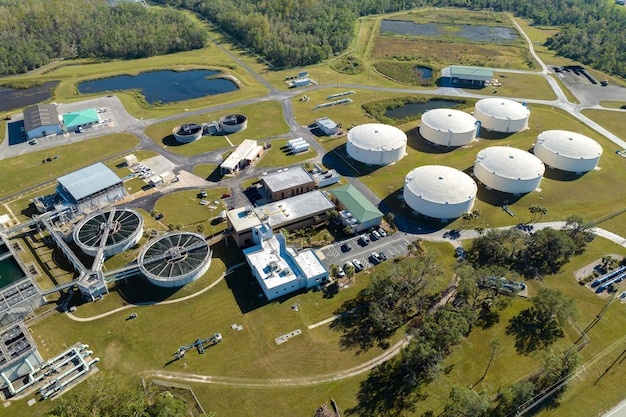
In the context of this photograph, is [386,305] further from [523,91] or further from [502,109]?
[523,91]

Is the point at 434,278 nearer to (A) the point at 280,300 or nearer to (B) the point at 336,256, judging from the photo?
(B) the point at 336,256

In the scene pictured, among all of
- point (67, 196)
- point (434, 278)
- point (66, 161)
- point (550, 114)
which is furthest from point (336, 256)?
point (550, 114)

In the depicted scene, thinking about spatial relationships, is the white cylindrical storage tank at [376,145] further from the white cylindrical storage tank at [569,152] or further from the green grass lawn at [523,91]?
the green grass lawn at [523,91]

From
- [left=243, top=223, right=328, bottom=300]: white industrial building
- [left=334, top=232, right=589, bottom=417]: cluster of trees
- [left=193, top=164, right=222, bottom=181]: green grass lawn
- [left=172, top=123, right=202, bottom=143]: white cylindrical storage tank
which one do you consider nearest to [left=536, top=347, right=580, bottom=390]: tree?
[left=334, top=232, right=589, bottom=417]: cluster of trees

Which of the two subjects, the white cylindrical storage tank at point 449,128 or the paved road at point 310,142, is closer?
the paved road at point 310,142

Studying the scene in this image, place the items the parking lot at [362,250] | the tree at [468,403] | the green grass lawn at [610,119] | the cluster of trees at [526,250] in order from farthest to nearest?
the green grass lawn at [610,119] < the parking lot at [362,250] < the cluster of trees at [526,250] < the tree at [468,403]

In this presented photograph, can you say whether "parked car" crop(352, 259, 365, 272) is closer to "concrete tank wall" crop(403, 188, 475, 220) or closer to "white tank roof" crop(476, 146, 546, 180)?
Answer: "concrete tank wall" crop(403, 188, 475, 220)

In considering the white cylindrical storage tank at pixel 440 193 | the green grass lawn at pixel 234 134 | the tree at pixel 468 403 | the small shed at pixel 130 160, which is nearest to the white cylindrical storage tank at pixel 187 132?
the green grass lawn at pixel 234 134
